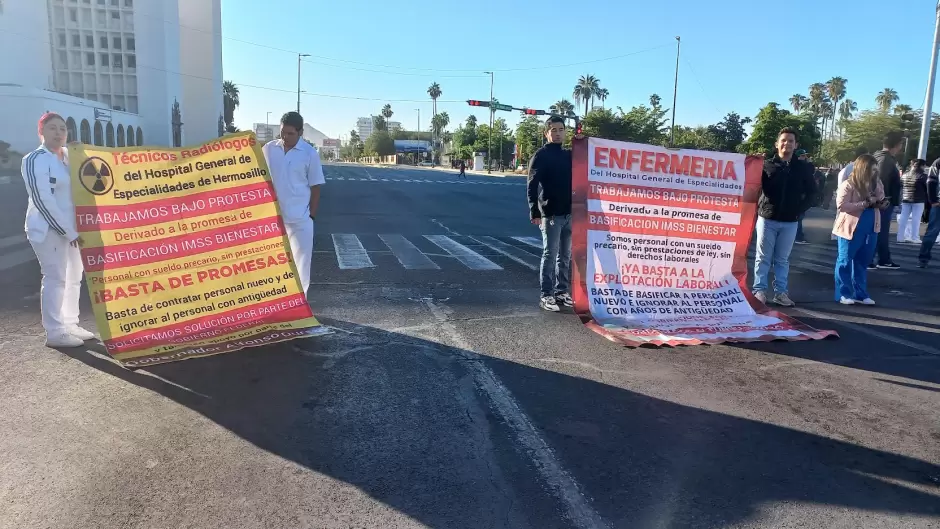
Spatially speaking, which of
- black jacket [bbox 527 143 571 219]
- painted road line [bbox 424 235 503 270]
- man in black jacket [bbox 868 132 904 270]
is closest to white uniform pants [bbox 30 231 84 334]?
black jacket [bbox 527 143 571 219]

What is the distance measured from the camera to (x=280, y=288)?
5461 mm

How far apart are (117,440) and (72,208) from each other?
2304 millimetres

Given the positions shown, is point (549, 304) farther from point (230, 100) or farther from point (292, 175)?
point (230, 100)

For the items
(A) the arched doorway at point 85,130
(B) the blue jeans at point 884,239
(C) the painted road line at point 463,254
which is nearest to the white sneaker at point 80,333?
(C) the painted road line at point 463,254

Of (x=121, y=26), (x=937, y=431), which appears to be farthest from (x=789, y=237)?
(x=121, y=26)

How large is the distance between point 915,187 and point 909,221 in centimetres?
154

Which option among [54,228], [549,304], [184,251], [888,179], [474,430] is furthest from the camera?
[888,179]

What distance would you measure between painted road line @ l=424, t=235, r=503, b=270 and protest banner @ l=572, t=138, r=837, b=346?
3056 mm

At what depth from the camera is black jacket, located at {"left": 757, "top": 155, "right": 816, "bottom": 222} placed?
22.0 ft

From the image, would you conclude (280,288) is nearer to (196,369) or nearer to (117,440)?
(196,369)

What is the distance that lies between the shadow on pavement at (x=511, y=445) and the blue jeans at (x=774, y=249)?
367 cm

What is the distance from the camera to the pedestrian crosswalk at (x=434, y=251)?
9.25 m

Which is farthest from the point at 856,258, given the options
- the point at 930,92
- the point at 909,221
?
the point at 930,92

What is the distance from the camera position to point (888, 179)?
9.02 m
